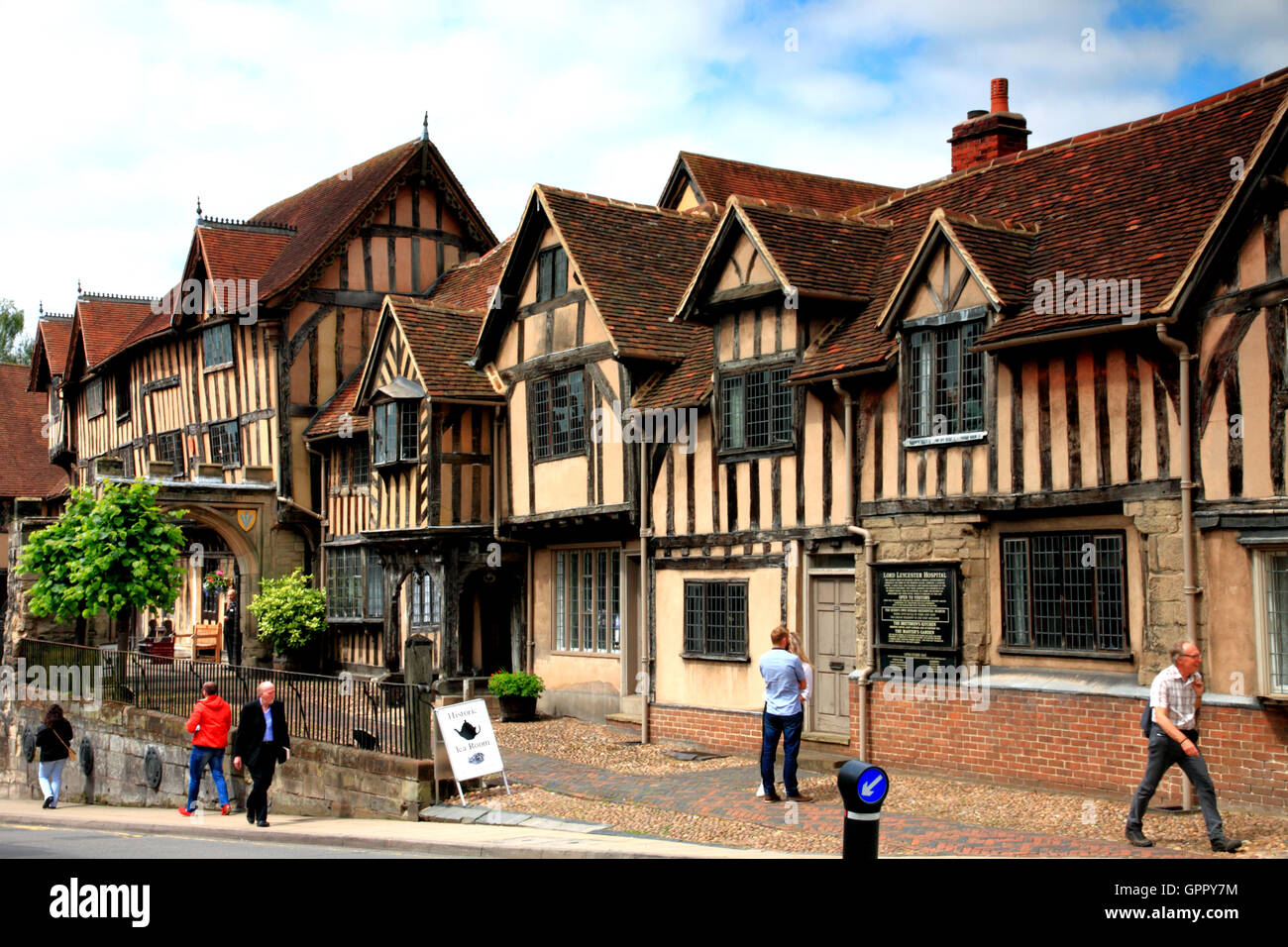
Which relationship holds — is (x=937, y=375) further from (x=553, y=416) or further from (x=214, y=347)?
(x=214, y=347)

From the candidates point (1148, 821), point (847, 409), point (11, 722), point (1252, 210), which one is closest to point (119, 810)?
point (11, 722)

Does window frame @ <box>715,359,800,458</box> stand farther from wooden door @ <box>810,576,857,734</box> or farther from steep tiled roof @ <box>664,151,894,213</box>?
steep tiled roof @ <box>664,151,894,213</box>

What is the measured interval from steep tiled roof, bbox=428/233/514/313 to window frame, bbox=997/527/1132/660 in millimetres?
13794

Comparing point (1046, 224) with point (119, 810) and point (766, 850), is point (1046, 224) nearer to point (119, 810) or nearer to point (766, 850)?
point (766, 850)

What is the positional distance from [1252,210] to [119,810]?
18.3m

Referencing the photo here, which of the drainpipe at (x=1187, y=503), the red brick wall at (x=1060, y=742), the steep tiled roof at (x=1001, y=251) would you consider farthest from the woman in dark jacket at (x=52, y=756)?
the drainpipe at (x=1187, y=503)

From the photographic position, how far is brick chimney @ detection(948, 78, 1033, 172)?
22.7 metres

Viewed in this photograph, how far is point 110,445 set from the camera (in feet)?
127

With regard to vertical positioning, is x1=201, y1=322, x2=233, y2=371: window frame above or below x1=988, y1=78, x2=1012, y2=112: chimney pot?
below

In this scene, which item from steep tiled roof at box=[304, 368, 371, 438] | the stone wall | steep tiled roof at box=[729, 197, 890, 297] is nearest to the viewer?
the stone wall

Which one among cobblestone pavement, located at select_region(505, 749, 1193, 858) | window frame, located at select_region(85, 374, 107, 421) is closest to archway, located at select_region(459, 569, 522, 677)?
cobblestone pavement, located at select_region(505, 749, 1193, 858)

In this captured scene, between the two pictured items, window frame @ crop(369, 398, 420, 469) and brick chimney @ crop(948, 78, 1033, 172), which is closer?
brick chimney @ crop(948, 78, 1033, 172)

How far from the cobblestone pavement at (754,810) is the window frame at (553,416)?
4.95 meters

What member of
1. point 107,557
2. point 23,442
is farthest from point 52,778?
point 23,442
